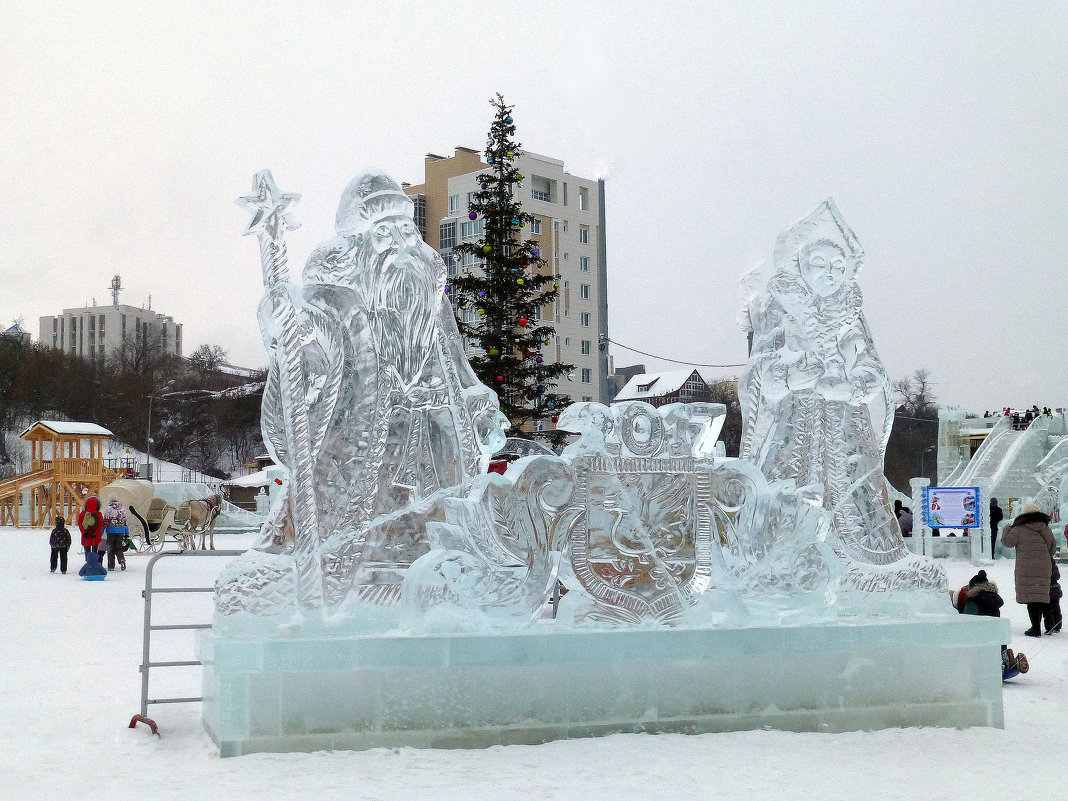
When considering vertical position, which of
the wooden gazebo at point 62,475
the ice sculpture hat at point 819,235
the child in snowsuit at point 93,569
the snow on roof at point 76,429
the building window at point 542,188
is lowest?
the child in snowsuit at point 93,569

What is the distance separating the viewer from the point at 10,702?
726 centimetres

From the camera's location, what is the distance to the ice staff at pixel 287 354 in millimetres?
6488

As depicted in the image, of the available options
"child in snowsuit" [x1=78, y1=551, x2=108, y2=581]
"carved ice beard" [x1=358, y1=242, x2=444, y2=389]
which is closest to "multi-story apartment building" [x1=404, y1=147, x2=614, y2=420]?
"child in snowsuit" [x1=78, y1=551, x2=108, y2=581]

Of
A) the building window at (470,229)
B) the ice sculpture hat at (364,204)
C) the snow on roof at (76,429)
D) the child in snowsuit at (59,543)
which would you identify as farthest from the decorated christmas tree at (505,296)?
the building window at (470,229)

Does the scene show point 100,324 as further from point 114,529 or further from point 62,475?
point 114,529

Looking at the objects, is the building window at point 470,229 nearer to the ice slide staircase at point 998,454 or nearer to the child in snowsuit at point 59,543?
the ice slide staircase at point 998,454

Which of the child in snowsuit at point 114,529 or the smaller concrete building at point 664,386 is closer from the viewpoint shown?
the child in snowsuit at point 114,529

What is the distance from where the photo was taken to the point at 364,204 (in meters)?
7.16

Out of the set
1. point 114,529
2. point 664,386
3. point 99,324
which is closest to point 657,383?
point 664,386

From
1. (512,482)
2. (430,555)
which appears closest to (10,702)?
(430,555)

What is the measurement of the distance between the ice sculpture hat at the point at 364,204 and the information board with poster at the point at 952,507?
45.6ft

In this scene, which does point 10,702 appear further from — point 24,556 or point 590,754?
point 24,556

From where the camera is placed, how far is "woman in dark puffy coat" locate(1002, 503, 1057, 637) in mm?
10391

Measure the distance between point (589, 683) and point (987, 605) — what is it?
3.96 metres
